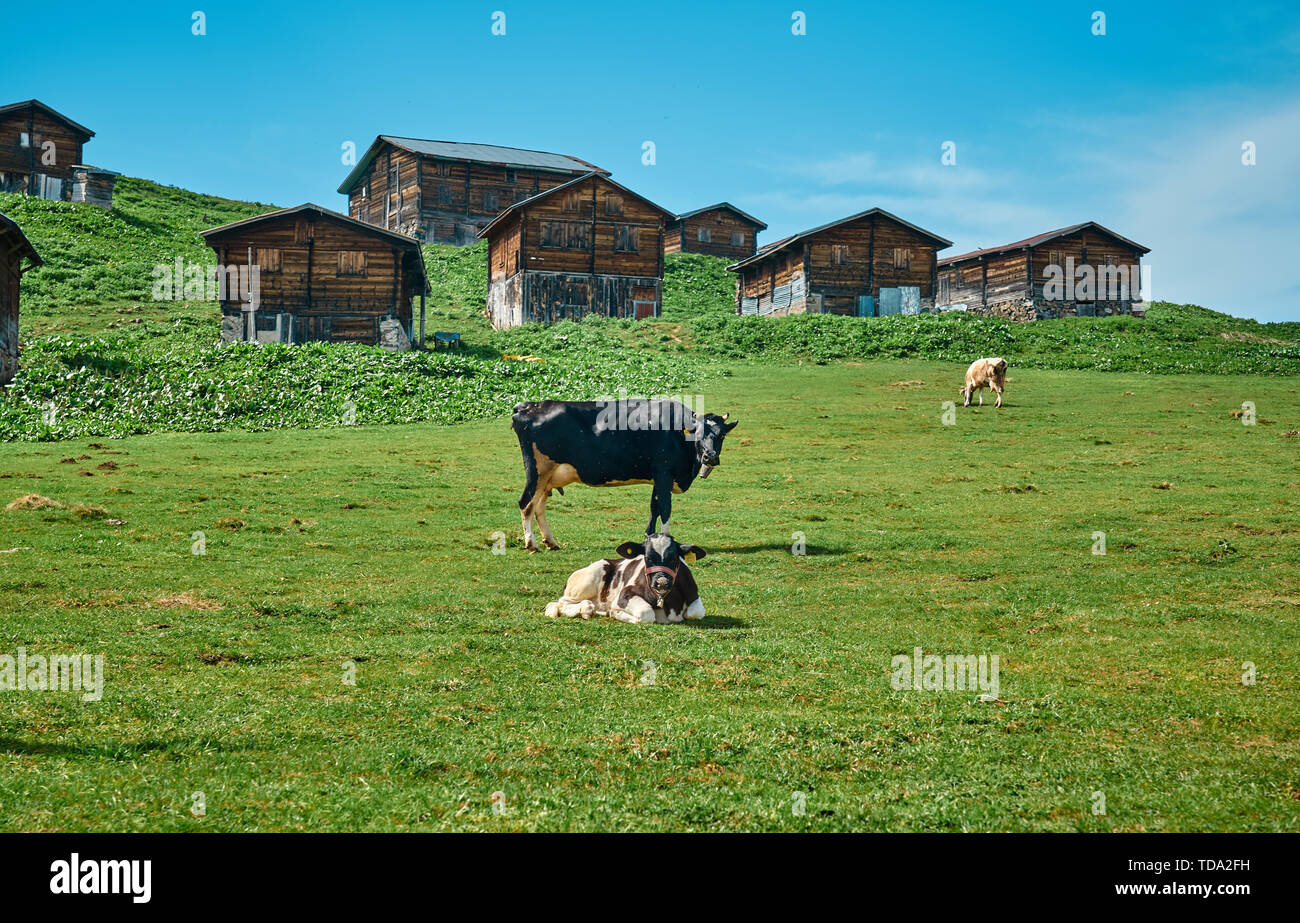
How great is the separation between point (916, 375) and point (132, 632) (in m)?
36.1

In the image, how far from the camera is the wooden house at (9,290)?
3775cm

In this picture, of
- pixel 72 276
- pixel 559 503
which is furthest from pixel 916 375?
pixel 72 276

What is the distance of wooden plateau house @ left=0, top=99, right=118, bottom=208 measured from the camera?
2842 inches

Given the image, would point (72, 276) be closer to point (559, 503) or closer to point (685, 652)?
point (559, 503)

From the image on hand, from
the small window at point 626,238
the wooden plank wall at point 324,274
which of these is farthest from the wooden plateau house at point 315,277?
the small window at point 626,238

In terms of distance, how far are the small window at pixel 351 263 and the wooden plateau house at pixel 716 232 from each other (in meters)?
43.3

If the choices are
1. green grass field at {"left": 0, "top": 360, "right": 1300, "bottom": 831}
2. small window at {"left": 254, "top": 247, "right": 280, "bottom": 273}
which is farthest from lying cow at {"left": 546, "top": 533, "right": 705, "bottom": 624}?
small window at {"left": 254, "top": 247, "right": 280, "bottom": 273}

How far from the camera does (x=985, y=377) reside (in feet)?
120

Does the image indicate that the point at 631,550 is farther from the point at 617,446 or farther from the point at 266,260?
the point at 266,260

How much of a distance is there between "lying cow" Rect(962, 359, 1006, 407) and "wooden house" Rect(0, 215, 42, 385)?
3455cm

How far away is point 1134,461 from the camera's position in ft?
87.9

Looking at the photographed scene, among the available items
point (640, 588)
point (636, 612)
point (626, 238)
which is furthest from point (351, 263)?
point (636, 612)

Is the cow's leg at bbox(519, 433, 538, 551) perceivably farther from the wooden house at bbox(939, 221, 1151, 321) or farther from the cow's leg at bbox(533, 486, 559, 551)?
the wooden house at bbox(939, 221, 1151, 321)

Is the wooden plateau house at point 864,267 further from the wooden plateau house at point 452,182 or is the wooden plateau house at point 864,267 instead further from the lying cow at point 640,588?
the lying cow at point 640,588
